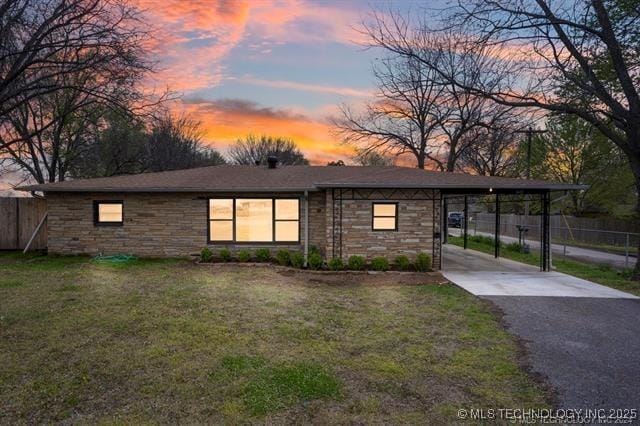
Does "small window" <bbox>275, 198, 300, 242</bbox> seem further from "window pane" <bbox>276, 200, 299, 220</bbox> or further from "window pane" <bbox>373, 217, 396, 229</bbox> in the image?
"window pane" <bbox>373, 217, 396, 229</bbox>

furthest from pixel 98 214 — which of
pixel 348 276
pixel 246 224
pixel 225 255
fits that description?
pixel 348 276

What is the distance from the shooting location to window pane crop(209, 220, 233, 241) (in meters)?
12.4

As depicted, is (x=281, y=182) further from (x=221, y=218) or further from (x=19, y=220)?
(x=19, y=220)

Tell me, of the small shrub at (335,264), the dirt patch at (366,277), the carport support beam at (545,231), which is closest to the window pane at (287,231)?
the dirt patch at (366,277)

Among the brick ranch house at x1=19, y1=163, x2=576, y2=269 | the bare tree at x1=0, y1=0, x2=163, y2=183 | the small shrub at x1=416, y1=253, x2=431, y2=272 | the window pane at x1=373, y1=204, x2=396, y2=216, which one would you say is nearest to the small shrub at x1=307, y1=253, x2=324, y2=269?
the brick ranch house at x1=19, y1=163, x2=576, y2=269

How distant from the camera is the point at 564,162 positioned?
29.2 metres

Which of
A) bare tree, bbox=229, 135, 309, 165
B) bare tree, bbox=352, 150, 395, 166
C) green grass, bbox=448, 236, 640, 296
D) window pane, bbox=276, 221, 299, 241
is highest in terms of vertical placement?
bare tree, bbox=229, 135, 309, 165

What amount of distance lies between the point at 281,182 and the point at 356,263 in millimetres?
3812

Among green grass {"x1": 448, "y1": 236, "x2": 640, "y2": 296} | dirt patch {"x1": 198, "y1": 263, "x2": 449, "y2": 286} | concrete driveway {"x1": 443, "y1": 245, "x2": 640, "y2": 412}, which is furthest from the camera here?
dirt patch {"x1": 198, "y1": 263, "x2": 449, "y2": 286}

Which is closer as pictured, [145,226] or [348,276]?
[348,276]

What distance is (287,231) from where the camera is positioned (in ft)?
40.9

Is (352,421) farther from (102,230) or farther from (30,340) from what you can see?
(102,230)

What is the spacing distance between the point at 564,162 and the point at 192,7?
2964 cm

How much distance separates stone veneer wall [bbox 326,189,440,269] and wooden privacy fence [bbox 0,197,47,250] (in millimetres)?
11060
